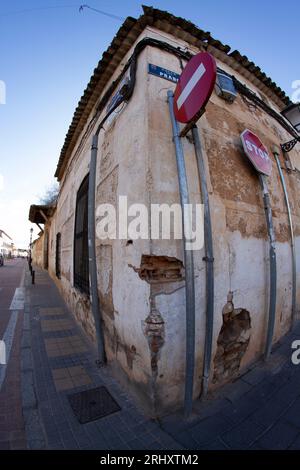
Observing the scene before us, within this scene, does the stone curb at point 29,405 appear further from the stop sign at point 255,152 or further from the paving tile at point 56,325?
the stop sign at point 255,152

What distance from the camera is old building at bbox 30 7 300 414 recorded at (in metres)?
2.25

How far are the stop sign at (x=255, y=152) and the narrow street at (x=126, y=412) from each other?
10.1 ft

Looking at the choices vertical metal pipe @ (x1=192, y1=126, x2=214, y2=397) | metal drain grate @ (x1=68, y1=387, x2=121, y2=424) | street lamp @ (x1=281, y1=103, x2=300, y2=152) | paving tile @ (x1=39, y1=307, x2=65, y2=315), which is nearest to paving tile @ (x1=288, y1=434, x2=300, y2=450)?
vertical metal pipe @ (x1=192, y1=126, x2=214, y2=397)

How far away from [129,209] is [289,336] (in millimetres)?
3907

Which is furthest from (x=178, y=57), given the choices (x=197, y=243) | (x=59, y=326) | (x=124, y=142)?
(x=59, y=326)

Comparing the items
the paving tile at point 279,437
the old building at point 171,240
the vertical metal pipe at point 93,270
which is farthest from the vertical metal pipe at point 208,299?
the vertical metal pipe at point 93,270

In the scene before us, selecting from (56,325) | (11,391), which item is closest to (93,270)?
(11,391)

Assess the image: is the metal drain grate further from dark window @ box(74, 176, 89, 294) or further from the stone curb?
dark window @ box(74, 176, 89, 294)

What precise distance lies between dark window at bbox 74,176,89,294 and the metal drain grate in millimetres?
1970

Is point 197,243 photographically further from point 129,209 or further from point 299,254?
point 299,254

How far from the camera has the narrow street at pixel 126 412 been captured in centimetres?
188

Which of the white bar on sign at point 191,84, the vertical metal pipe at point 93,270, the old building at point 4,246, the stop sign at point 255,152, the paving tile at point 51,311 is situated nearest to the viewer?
the white bar on sign at point 191,84

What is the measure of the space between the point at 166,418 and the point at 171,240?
1.85 meters

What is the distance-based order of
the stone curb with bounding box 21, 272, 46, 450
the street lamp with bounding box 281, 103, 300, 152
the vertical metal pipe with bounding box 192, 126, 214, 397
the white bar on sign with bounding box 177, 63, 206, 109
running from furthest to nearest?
the street lamp with bounding box 281, 103, 300, 152
the vertical metal pipe with bounding box 192, 126, 214, 397
the white bar on sign with bounding box 177, 63, 206, 109
the stone curb with bounding box 21, 272, 46, 450
